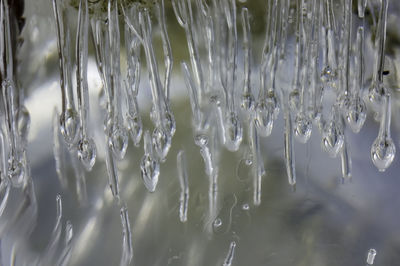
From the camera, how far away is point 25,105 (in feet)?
2.27

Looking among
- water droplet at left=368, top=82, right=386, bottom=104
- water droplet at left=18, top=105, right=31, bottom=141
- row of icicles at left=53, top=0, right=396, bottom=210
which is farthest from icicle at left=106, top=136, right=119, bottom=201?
water droplet at left=368, top=82, right=386, bottom=104

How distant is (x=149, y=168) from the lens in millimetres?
705

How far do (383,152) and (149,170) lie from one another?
0.28m

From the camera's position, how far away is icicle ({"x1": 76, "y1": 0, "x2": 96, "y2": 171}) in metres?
0.61

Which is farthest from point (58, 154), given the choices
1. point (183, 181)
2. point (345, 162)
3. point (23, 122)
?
point (345, 162)

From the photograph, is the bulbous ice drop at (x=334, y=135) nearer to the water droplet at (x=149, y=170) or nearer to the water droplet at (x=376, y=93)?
the water droplet at (x=376, y=93)

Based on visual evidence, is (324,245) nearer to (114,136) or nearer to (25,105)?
(114,136)

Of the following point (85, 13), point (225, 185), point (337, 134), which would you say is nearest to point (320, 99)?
point (337, 134)

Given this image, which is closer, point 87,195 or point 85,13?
point 85,13

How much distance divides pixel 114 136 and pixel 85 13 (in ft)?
0.52

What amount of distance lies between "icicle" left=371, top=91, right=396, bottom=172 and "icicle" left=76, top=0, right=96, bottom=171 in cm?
33

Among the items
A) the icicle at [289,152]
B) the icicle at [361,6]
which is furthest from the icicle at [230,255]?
the icicle at [361,6]

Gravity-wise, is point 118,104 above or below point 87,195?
above

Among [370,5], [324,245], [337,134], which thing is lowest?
[324,245]
